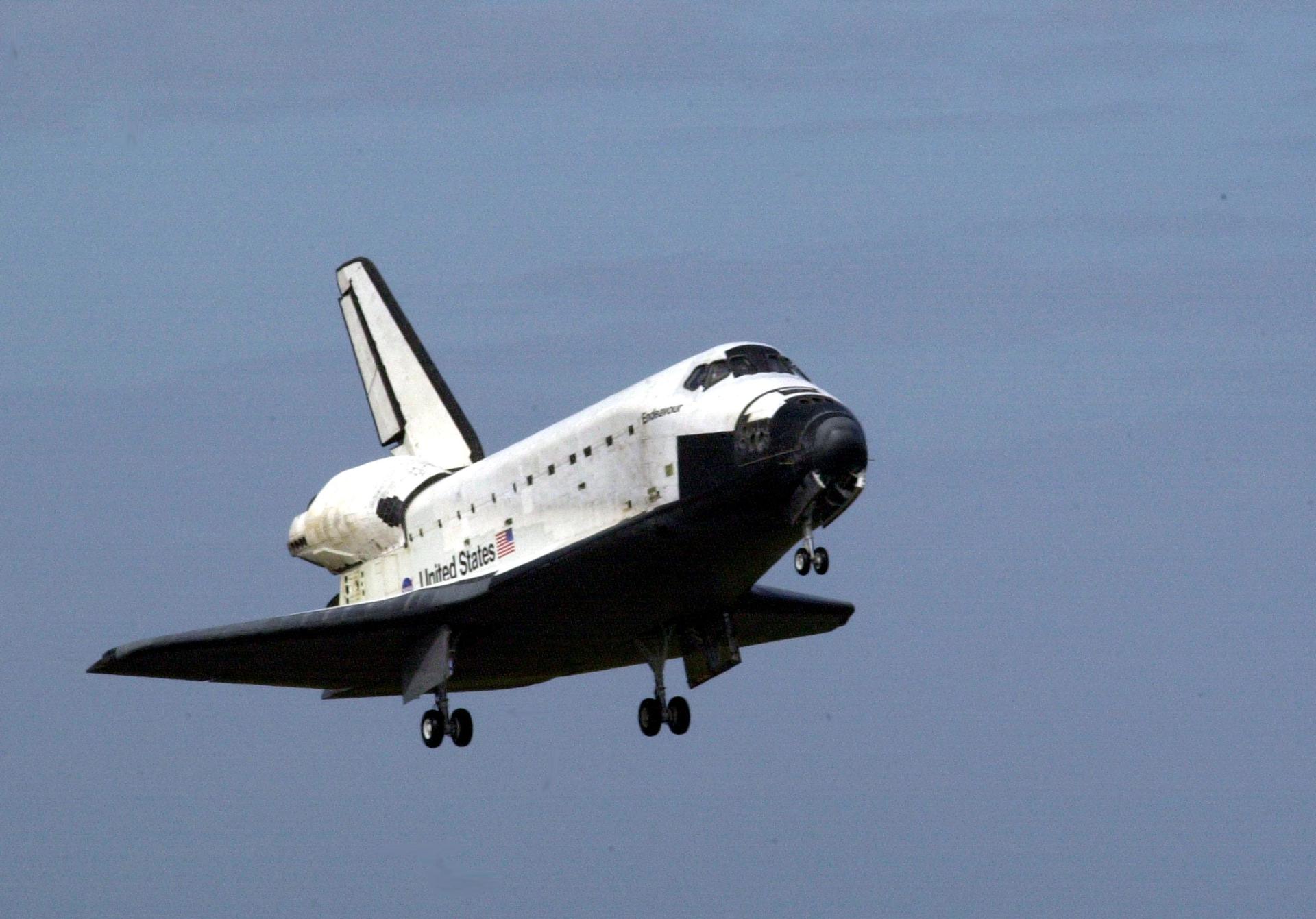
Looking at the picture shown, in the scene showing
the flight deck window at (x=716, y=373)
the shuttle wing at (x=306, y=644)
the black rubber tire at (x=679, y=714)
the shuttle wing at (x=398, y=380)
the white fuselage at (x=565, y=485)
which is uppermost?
the shuttle wing at (x=398, y=380)

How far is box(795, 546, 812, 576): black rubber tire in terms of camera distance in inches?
1068

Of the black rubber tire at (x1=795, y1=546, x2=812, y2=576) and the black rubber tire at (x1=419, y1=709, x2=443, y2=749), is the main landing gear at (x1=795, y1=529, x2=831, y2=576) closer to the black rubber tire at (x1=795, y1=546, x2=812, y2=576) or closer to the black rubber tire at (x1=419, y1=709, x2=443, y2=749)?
the black rubber tire at (x1=795, y1=546, x2=812, y2=576)

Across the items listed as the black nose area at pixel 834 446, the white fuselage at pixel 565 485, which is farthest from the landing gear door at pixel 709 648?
the black nose area at pixel 834 446

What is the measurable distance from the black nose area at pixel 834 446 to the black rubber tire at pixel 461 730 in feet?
24.6

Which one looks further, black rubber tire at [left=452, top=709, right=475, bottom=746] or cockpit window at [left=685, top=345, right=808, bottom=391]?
black rubber tire at [left=452, top=709, right=475, bottom=746]

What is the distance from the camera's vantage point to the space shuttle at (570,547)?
→ 28.2m

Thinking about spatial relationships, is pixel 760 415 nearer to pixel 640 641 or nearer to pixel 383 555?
pixel 640 641

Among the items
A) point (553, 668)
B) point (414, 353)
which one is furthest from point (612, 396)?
point (414, 353)

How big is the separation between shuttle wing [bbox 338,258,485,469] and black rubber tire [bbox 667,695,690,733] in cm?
588

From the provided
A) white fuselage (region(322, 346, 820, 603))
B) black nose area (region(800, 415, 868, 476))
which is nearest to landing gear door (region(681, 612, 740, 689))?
white fuselage (region(322, 346, 820, 603))

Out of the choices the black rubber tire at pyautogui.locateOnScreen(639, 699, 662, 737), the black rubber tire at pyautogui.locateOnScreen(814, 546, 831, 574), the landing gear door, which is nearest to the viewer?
the black rubber tire at pyautogui.locateOnScreen(814, 546, 831, 574)

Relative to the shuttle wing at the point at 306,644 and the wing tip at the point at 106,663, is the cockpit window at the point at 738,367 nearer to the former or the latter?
the shuttle wing at the point at 306,644

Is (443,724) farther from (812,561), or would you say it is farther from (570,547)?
(812,561)

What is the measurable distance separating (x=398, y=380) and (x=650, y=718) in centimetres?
926
